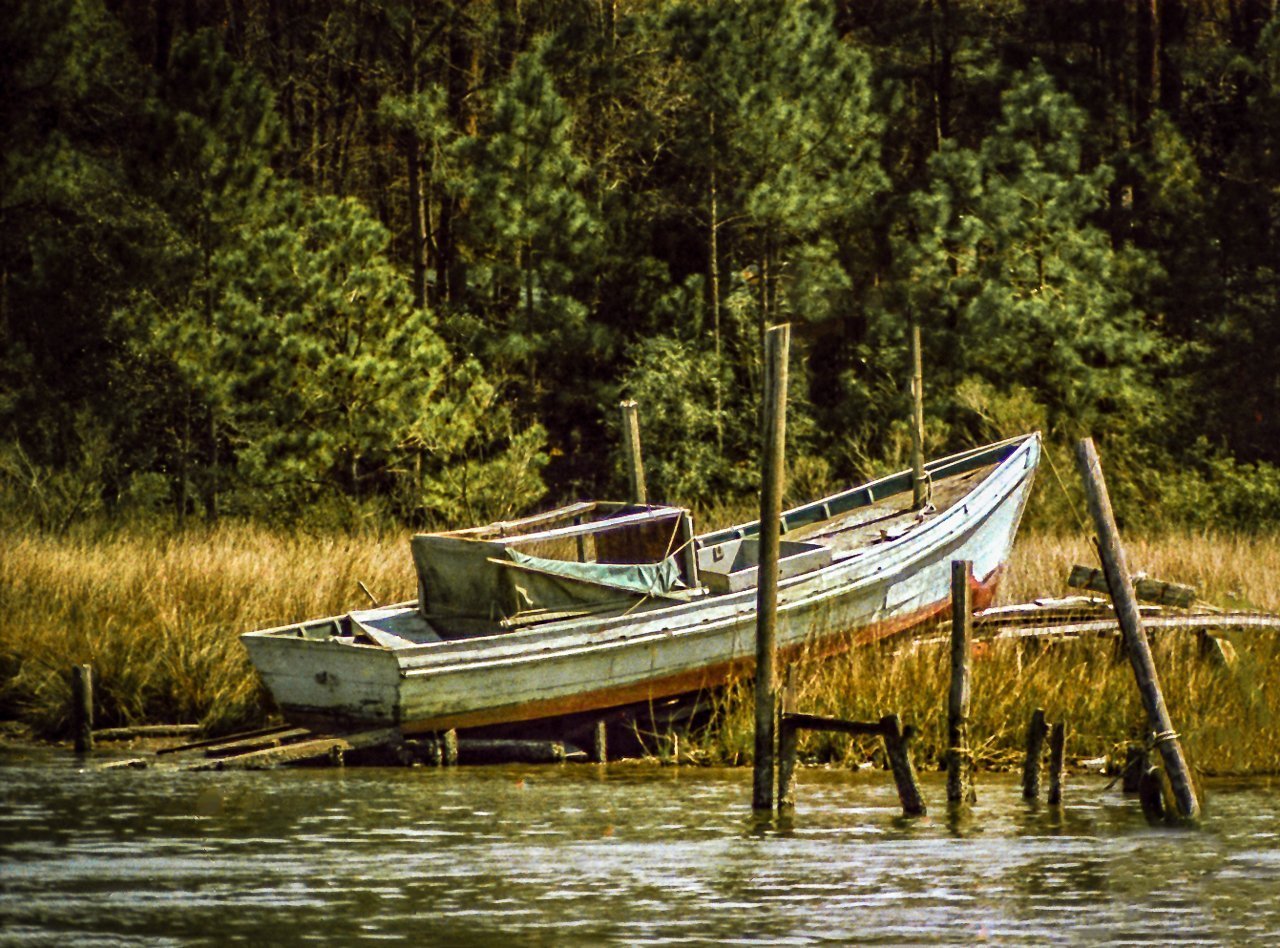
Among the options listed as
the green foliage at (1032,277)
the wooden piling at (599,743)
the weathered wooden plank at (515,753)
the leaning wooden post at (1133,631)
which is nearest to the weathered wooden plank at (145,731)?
the weathered wooden plank at (515,753)

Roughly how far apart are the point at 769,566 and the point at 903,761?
Result: 1573mm

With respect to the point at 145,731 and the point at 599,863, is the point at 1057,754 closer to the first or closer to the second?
the point at 599,863

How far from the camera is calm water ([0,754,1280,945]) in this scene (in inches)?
503

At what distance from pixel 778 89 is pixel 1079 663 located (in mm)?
20938

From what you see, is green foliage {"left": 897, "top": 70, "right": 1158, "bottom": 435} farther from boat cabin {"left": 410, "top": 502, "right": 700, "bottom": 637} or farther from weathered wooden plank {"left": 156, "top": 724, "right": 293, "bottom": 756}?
weathered wooden plank {"left": 156, "top": 724, "right": 293, "bottom": 756}

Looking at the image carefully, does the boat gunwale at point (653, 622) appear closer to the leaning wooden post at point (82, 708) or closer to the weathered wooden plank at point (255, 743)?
the weathered wooden plank at point (255, 743)

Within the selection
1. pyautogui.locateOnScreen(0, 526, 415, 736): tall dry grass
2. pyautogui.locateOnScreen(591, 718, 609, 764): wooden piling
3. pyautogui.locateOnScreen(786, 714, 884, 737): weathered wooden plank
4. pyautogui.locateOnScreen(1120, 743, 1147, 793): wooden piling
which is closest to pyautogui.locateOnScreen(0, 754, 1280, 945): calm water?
pyautogui.locateOnScreen(1120, 743, 1147, 793): wooden piling

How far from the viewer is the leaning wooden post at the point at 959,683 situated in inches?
617

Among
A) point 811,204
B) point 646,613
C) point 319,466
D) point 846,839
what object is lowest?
point 846,839

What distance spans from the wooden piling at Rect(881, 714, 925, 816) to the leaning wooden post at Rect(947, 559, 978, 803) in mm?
A: 278

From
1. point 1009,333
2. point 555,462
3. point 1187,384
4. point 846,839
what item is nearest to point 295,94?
point 555,462

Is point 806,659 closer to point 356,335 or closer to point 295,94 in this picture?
point 356,335

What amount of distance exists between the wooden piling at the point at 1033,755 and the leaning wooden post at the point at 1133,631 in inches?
53.0

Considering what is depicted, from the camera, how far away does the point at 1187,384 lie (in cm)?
4034
